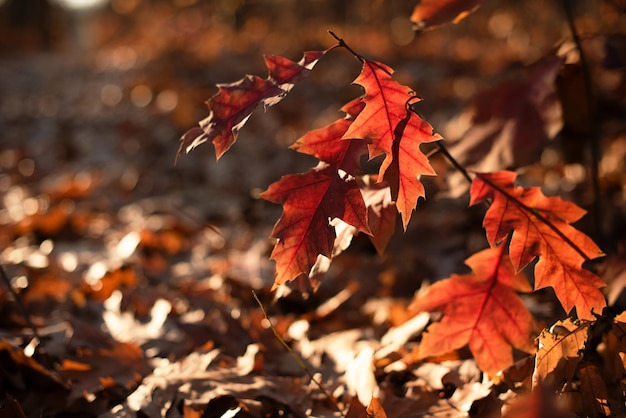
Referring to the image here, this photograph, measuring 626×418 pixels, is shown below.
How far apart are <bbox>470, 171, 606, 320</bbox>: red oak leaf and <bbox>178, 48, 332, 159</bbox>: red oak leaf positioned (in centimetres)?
38

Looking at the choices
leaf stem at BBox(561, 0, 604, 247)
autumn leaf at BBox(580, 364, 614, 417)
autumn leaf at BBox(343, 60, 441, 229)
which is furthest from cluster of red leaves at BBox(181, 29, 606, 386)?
leaf stem at BBox(561, 0, 604, 247)

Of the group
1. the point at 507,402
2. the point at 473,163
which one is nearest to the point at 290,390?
the point at 507,402

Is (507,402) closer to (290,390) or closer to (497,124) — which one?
(290,390)

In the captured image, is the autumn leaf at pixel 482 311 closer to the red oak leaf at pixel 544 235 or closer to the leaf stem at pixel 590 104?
the red oak leaf at pixel 544 235

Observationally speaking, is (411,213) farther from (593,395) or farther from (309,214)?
(593,395)

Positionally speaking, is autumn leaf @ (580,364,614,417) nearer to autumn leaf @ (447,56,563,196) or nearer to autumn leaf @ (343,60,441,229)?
autumn leaf @ (343,60,441,229)

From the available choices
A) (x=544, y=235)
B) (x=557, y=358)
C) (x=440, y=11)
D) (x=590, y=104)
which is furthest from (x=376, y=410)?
(x=590, y=104)

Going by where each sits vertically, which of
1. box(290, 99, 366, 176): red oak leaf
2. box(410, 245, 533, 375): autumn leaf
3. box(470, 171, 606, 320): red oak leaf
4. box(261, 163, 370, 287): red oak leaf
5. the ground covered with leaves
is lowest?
the ground covered with leaves

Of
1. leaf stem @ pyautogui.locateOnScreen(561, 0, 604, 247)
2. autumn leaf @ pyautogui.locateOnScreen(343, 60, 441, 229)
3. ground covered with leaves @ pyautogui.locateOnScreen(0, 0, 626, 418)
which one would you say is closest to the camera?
autumn leaf @ pyautogui.locateOnScreen(343, 60, 441, 229)

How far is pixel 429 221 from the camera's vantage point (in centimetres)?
221

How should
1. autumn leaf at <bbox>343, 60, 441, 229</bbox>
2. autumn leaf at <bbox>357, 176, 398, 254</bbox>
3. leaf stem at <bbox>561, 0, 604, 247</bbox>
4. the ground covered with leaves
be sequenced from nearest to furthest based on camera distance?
autumn leaf at <bbox>343, 60, 441, 229</bbox> < autumn leaf at <bbox>357, 176, 398, 254</bbox> < the ground covered with leaves < leaf stem at <bbox>561, 0, 604, 247</bbox>

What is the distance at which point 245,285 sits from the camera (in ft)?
5.98

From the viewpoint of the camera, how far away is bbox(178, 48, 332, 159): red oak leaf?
95cm

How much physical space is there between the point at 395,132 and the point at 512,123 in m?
0.67
